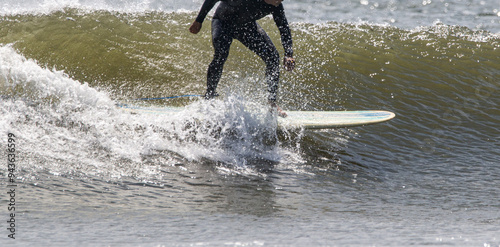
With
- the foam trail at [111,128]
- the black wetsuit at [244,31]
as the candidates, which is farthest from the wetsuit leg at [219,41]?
the foam trail at [111,128]

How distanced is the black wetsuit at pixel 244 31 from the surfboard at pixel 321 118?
1.17 feet

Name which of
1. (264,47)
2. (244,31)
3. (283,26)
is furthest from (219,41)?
(283,26)

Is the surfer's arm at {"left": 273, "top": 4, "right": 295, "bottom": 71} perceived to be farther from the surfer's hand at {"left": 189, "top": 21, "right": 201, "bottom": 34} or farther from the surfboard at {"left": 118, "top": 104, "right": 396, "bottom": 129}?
the surfer's hand at {"left": 189, "top": 21, "right": 201, "bottom": 34}

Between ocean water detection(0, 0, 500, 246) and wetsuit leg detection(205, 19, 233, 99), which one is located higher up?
wetsuit leg detection(205, 19, 233, 99)

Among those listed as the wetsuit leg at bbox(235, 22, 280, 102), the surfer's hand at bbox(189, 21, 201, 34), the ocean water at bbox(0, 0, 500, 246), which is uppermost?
the surfer's hand at bbox(189, 21, 201, 34)

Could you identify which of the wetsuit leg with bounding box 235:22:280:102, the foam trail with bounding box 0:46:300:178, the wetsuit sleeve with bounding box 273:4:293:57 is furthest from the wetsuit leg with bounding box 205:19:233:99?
the wetsuit sleeve with bounding box 273:4:293:57

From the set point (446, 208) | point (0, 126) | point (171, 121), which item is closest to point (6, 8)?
Answer: point (0, 126)

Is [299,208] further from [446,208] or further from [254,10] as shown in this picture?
[254,10]

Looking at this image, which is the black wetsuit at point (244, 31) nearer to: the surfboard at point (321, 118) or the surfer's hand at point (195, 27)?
the surfer's hand at point (195, 27)

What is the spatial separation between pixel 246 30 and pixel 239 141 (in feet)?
4.04

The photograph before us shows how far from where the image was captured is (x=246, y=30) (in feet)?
16.6

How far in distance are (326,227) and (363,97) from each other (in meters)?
4.16

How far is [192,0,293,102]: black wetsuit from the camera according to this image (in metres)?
4.91

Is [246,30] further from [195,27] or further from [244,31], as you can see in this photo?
[195,27]
